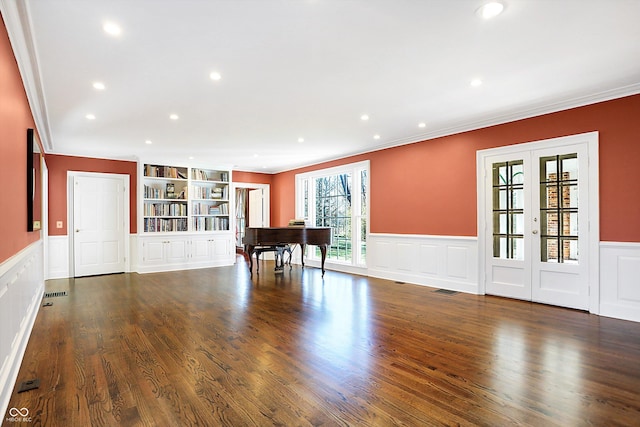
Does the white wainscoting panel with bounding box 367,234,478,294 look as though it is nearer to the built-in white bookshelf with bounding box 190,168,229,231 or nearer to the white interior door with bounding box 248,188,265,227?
the built-in white bookshelf with bounding box 190,168,229,231

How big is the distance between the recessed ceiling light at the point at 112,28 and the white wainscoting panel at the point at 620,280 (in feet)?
16.6

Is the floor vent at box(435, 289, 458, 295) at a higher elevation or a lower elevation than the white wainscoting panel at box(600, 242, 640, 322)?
lower

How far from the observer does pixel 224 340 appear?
303 cm

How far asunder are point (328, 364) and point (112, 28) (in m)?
2.86

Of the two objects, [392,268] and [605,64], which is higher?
[605,64]

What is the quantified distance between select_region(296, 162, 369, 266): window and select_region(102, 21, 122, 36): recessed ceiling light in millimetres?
4823

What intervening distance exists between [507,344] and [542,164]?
100 inches

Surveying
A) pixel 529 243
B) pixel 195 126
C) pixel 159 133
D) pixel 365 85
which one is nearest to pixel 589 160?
pixel 529 243

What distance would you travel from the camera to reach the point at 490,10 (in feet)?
7.21

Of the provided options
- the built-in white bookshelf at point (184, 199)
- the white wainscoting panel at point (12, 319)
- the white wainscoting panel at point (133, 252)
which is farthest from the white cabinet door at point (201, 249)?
the white wainscoting panel at point (12, 319)

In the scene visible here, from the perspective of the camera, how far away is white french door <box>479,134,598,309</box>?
3977 millimetres

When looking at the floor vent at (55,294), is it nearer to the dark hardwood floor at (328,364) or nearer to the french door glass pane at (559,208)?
the dark hardwood floor at (328,364)

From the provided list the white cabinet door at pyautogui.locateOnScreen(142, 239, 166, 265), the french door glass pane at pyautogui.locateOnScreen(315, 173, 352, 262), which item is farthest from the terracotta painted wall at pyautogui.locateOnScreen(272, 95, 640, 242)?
the white cabinet door at pyautogui.locateOnScreen(142, 239, 166, 265)

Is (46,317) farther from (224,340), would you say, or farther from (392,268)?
(392,268)
